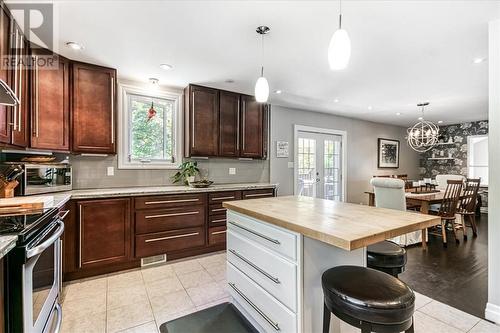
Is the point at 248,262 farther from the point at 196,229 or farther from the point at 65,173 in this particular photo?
the point at 65,173

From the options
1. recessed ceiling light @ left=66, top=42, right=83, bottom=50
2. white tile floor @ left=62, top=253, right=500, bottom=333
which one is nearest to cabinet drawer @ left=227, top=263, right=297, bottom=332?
white tile floor @ left=62, top=253, right=500, bottom=333

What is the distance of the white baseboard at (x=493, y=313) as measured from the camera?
73.7 inches

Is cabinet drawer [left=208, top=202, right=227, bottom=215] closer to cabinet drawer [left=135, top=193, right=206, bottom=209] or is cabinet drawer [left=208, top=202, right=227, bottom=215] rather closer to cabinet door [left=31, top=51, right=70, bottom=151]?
cabinet drawer [left=135, top=193, right=206, bottom=209]

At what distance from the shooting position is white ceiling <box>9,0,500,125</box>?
1.85m

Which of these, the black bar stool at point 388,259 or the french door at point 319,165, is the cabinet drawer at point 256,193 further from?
the black bar stool at point 388,259

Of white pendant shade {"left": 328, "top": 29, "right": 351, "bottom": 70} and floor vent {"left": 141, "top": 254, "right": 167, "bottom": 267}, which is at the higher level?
white pendant shade {"left": 328, "top": 29, "right": 351, "bottom": 70}

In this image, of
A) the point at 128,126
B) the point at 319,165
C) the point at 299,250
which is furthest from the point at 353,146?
the point at 299,250

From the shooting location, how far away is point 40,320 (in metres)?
1.33

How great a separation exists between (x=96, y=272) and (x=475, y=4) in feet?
14.2

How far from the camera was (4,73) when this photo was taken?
6.08 ft

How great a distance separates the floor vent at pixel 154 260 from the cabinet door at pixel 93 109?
4.65 feet

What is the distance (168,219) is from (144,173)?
0.87 m

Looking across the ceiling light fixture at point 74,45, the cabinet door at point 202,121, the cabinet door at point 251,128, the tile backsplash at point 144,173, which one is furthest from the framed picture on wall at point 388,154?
the ceiling light fixture at point 74,45

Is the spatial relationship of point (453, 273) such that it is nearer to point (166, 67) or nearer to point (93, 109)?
point (166, 67)
